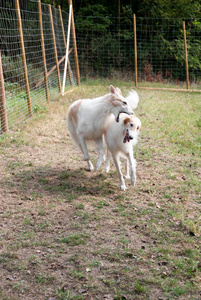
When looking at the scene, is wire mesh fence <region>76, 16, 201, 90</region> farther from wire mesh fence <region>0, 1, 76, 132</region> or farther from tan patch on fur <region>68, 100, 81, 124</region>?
tan patch on fur <region>68, 100, 81, 124</region>

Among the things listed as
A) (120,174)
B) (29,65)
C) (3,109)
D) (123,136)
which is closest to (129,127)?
(123,136)

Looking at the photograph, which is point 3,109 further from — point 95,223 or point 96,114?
point 95,223

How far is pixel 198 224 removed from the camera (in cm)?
398

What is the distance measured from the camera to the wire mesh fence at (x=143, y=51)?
16188mm

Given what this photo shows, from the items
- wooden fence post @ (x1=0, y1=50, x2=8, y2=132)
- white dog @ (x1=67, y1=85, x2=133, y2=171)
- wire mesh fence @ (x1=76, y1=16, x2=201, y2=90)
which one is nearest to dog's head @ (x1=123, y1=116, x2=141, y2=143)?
white dog @ (x1=67, y1=85, x2=133, y2=171)

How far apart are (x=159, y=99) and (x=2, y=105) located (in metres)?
5.97

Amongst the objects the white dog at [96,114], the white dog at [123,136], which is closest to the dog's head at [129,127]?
the white dog at [123,136]

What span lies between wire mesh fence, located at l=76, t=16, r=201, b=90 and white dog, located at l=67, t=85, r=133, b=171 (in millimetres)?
10622

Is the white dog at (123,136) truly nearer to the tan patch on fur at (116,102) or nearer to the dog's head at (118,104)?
the dog's head at (118,104)

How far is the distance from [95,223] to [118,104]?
176 centimetres

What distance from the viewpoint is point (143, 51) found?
16641 millimetres

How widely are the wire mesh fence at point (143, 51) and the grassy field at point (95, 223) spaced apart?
31.8 feet

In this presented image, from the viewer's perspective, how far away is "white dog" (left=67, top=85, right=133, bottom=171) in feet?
16.1

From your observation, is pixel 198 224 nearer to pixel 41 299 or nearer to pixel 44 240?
pixel 44 240
